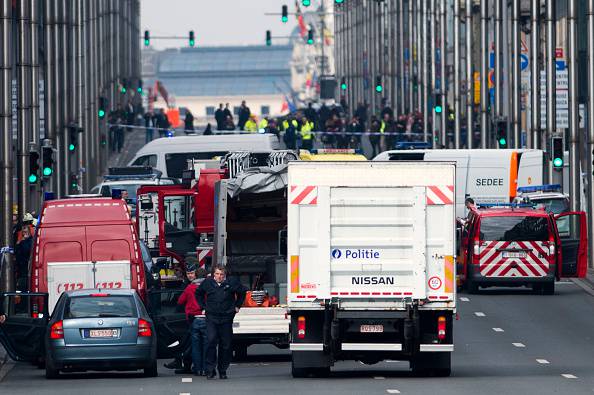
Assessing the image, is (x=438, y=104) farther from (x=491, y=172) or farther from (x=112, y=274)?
(x=112, y=274)

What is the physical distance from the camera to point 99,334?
2758 centimetres

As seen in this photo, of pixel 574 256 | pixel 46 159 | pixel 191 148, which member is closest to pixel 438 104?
pixel 191 148

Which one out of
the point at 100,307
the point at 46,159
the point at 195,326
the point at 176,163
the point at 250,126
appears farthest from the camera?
the point at 250,126

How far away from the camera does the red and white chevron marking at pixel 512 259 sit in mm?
43844

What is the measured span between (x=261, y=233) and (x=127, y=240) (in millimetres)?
2326

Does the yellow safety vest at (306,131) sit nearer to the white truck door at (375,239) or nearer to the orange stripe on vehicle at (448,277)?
the white truck door at (375,239)

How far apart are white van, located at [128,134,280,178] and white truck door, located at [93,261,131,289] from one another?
2087 cm

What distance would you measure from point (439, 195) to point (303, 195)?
5.95ft

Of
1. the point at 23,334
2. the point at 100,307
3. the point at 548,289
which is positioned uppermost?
the point at 100,307

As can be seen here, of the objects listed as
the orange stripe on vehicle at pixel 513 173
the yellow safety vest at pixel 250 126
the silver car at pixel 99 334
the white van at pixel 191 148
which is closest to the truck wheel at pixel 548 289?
the orange stripe on vehicle at pixel 513 173

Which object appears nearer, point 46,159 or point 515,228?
point 515,228

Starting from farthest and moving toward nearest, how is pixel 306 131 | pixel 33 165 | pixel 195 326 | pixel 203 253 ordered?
1. pixel 306 131
2. pixel 33 165
3. pixel 203 253
4. pixel 195 326

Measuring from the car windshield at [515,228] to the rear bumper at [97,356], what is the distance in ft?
56.7

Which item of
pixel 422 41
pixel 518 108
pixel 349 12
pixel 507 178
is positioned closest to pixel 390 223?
pixel 507 178
